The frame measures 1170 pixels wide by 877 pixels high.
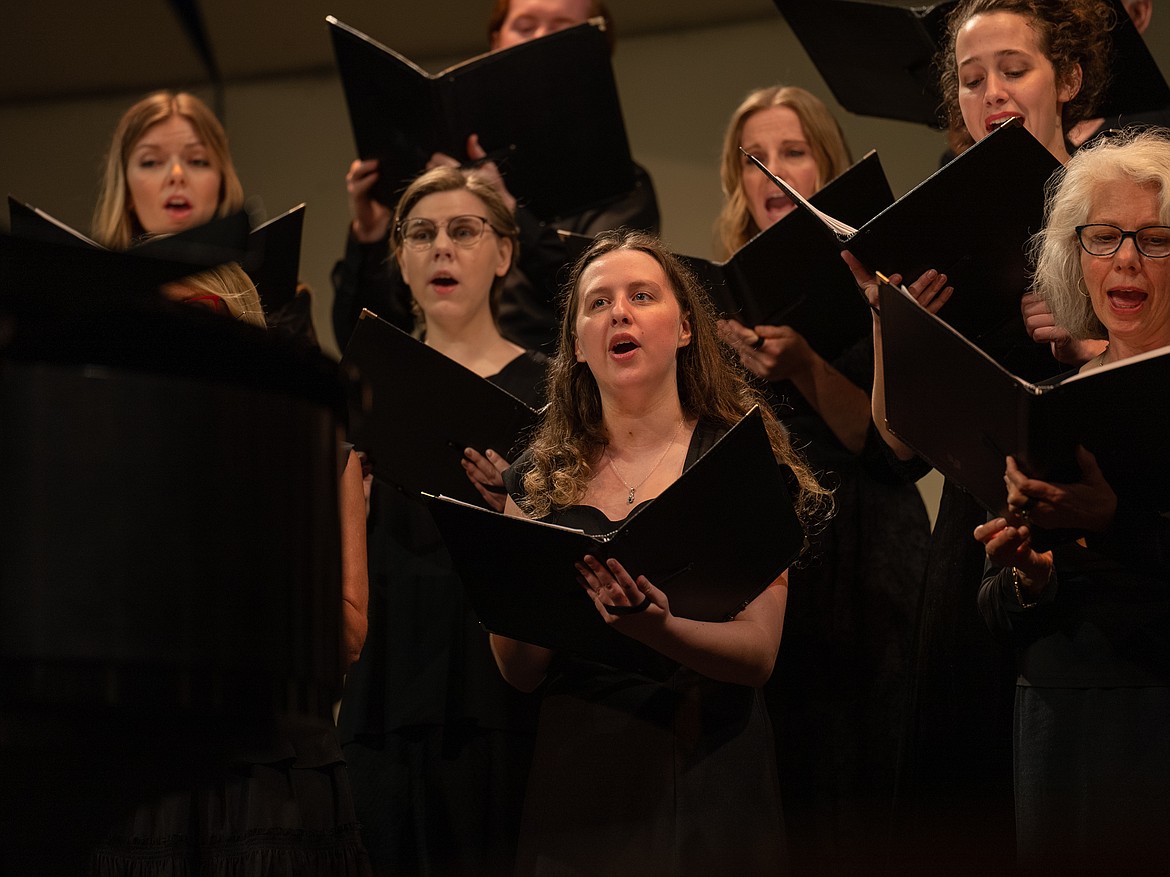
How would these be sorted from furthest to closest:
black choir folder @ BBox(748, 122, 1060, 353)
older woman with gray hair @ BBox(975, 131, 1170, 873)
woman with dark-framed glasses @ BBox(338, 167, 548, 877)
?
woman with dark-framed glasses @ BBox(338, 167, 548, 877)
black choir folder @ BBox(748, 122, 1060, 353)
older woman with gray hair @ BBox(975, 131, 1170, 873)

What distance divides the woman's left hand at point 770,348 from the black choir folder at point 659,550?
28.5 inches

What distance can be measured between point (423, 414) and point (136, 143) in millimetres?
1301

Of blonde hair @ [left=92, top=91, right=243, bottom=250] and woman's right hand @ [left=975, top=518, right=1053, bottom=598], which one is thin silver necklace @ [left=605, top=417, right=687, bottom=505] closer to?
woman's right hand @ [left=975, top=518, right=1053, bottom=598]

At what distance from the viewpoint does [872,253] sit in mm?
2604

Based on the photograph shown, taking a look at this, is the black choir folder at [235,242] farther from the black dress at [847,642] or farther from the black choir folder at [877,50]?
the black choir folder at [877,50]

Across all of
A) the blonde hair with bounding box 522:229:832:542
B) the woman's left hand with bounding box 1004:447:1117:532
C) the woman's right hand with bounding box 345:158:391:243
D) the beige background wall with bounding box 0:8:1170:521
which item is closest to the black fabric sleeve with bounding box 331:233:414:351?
the woman's right hand with bounding box 345:158:391:243

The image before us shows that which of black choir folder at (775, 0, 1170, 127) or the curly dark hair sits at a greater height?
black choir folder at (775, 0, 1170, 127)

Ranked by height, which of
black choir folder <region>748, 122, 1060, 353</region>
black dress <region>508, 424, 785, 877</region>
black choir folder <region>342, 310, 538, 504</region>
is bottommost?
black dress <region>508, 424, 785, 877</region>

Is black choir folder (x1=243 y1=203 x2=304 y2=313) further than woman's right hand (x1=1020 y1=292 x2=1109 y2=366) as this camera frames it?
Yes

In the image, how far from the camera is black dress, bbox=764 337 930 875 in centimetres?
311

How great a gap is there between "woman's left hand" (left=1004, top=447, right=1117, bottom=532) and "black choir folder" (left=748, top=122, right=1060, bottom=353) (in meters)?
0.57

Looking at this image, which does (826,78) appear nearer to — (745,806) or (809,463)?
(809,463)

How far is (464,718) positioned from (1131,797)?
137 centimetres

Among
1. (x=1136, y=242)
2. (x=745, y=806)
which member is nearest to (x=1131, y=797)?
(x=745, y=806)
